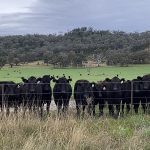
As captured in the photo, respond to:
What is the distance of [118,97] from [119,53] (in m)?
54.3

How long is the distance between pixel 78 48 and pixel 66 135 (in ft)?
230

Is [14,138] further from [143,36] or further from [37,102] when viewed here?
[143,36]

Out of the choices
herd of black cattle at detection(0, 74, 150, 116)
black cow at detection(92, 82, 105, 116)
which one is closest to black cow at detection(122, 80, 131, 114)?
herd of black cattle at detection(0, 74, 150, 116)

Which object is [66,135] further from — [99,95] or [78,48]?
[78,48]

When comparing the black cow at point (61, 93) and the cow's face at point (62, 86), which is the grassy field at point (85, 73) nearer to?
the cow's face at point (62, 86)

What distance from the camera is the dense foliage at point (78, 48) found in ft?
233

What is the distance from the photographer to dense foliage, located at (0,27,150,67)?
70.9 metres

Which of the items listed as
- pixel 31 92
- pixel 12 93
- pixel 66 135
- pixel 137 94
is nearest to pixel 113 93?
pixel 137 94

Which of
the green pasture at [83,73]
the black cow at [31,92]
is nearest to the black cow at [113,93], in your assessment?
the black cow at [31,92]

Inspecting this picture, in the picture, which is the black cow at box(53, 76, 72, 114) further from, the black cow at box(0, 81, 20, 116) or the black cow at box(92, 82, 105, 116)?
the black cow at box(0, 81, 20, 116)

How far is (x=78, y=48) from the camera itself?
78.7 m

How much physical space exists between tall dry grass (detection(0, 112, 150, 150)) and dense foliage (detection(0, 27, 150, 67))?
58.1 meters

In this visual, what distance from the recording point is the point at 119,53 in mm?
69438

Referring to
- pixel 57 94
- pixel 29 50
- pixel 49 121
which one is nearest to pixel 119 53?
pixel 29 50
